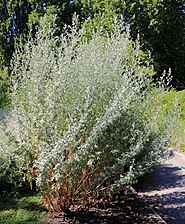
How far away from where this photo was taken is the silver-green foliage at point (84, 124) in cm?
293

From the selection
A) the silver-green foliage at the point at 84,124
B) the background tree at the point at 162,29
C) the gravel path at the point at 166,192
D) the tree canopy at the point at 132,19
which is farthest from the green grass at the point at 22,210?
the background tree at the point at 162,29

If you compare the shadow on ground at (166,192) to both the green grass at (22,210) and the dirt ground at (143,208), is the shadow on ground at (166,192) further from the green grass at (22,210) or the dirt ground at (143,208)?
the green grass at (22,210)

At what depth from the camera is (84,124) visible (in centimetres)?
306

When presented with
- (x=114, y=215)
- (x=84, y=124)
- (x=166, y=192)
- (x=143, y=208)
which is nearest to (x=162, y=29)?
(x=166, y=192)

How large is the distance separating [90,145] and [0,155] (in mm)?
1731

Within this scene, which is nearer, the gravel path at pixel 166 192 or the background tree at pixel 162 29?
the gravel path at pixel 166 192

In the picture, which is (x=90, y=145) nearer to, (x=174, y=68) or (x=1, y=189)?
(x=1, y=189)

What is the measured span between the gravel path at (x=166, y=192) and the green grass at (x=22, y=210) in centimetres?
153

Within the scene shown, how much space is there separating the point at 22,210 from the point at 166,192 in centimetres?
212

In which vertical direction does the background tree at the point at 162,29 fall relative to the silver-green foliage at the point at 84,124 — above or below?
above

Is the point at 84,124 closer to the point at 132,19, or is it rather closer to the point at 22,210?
the point at 22,210

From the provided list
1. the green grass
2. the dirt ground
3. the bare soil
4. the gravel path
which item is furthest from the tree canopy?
the bare soil

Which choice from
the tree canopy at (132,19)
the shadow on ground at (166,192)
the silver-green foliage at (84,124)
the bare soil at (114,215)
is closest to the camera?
the silver-green foliage at (84,124)

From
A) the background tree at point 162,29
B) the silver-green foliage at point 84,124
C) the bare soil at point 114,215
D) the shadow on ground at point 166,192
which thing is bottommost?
the bare soil at point 114,215
